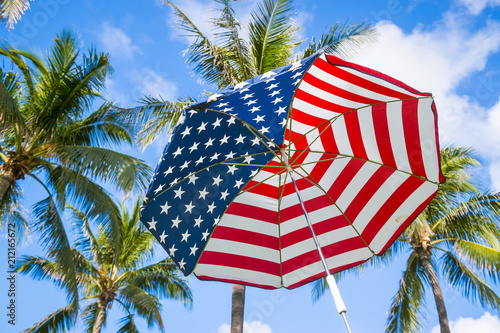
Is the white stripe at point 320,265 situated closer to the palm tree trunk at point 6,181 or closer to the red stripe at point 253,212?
the red stripe at point 253,212

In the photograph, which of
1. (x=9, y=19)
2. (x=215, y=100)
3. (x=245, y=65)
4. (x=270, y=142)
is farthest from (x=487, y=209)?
(x=9, y=19)

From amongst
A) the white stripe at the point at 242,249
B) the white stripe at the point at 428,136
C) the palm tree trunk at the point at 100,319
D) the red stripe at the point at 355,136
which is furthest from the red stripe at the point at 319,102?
the palm tree trunk at the point at 100,319

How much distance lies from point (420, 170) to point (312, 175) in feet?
4.35

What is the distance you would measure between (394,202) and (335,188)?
75 centimetres

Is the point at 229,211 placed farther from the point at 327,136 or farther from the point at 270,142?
the point at 327,136

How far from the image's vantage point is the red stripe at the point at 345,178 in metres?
5.18

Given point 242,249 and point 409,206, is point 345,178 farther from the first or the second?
point 242,249

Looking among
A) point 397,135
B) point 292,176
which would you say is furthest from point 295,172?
point 397,135

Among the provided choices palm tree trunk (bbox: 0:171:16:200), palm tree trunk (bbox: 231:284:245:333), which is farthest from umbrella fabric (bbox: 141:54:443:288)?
palm tree trunk (bbox: 0:171:16:200)

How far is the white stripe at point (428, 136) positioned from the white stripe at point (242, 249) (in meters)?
2.11

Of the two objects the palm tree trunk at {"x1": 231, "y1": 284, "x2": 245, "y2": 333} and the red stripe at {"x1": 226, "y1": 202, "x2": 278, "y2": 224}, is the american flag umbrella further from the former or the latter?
the palm tree trunk at {"x1": 231, "y1": 284, "x2": 245, "y2": 333}

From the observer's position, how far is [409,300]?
44.3 ft

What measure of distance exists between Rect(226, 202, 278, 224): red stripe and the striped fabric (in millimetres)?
13

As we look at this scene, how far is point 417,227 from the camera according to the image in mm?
12664
